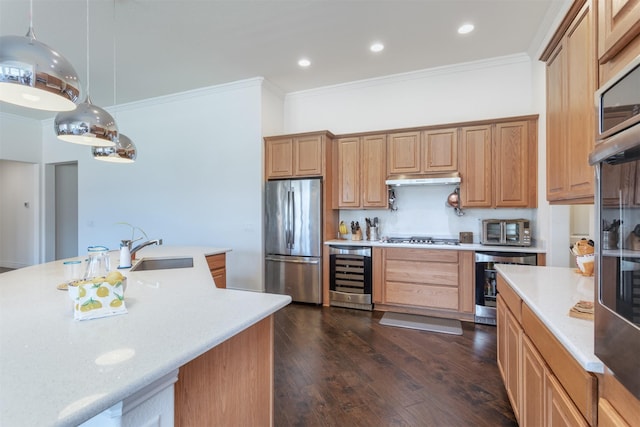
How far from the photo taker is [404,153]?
3916mm

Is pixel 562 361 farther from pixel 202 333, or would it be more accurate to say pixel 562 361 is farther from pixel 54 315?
pixel 54 315

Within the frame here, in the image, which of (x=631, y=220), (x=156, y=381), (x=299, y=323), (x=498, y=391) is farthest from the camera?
(x=299, y=323)

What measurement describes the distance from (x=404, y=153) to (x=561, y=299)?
2715 mm

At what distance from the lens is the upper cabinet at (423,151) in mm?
3717

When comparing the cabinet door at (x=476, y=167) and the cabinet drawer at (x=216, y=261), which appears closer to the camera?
the cabinet drawer at (x=216, y=261)

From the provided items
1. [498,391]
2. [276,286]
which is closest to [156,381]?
[498,391]

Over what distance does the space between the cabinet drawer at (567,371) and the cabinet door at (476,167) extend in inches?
97.0

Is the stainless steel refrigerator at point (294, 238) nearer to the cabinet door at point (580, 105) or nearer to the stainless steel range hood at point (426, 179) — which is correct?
the stainless steel range hood at point (426, 179)

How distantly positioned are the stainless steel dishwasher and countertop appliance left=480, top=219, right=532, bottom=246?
140 centimetres

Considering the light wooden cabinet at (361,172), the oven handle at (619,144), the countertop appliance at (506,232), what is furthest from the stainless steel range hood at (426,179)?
the oven handle at (619,144)

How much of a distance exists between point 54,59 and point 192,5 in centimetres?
184

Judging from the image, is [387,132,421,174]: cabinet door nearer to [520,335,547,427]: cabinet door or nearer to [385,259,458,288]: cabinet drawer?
[385,259,458,288]: cabinet drawer

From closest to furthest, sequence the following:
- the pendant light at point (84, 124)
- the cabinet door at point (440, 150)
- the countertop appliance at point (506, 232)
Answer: the pendant light at point (84, 124), the countertop appliance at point (506, 232), the cabinet door at point (440, 150)

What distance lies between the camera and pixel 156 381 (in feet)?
2.94
